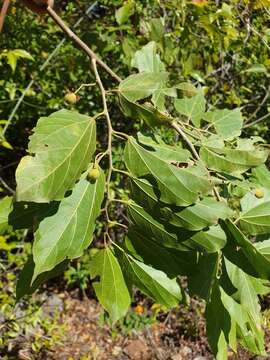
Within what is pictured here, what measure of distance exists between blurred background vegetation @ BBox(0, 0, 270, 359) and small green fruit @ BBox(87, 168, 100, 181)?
1.66 metres

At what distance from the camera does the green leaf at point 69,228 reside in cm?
95

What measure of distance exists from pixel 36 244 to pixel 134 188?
214 mm

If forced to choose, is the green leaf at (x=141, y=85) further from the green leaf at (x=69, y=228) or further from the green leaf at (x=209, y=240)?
the green leaf at (x=209, y=240)

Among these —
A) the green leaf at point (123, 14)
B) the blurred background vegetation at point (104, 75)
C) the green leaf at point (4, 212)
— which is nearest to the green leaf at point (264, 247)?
the green leaf at point (4, 212)

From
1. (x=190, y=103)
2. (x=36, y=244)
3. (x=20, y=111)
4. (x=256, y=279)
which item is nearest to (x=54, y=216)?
(x=36, y=244)

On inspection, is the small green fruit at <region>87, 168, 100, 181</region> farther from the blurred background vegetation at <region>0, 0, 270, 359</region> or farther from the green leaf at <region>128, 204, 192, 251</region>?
the blurred background vegetation at <region>0, 0, 270, 359</region>

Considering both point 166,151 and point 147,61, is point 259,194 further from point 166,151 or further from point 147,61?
point 147,61

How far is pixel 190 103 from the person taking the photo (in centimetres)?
147

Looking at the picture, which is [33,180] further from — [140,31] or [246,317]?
[140,31]

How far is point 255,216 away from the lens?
1.09 m

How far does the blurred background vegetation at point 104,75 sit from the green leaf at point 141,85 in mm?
1541

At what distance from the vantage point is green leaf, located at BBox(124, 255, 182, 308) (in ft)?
3.59

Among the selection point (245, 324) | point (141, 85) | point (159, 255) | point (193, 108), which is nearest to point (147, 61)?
point (193, 108)

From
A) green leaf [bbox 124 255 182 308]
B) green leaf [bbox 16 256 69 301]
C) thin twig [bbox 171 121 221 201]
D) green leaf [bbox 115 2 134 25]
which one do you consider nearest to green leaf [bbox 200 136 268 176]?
thin twig [bbox 171 121 221 201]
